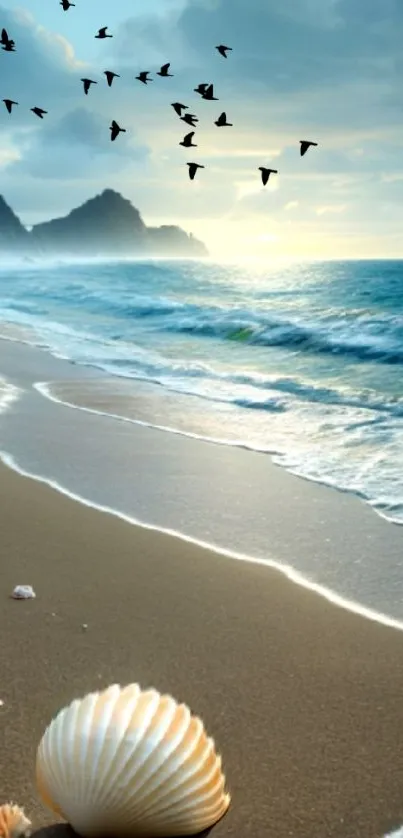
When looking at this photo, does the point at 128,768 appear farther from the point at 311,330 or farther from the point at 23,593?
the point at 311,330

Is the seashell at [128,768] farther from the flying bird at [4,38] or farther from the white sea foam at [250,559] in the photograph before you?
the flying bird at [4,38]

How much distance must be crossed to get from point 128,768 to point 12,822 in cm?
45

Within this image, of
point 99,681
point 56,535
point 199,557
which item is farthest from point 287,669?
point 56,535

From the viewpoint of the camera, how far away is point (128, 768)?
2.63 m

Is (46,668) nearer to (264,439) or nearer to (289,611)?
(289,611)

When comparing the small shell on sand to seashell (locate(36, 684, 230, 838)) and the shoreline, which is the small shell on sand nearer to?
the shoreline

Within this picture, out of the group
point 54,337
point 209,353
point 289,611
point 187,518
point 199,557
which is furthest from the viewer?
point 54,337

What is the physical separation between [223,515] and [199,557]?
979 mm

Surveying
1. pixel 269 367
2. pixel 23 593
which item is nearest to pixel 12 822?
pixel 23 593

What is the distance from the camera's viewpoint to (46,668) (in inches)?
153

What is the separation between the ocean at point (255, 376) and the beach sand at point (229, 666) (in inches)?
29.7

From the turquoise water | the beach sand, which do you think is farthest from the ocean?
the beach sand

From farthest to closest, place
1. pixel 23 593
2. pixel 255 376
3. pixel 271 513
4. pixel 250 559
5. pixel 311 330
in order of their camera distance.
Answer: pixel 311 330
pixel 255 376
pixel 271 513
pixel 250 559
pixel 23 593

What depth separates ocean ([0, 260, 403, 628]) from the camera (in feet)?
28.7
